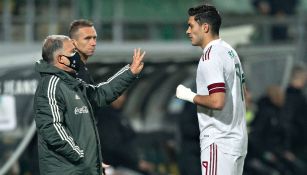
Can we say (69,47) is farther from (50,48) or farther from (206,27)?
(206,27)

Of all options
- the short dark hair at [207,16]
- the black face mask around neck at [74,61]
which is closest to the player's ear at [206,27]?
the short dark hair at [207,16]

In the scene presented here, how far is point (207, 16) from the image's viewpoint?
28.6ft

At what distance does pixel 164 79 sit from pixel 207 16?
7124 mm

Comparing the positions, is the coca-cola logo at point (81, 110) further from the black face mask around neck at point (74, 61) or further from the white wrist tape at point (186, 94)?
the white wrist tape at point (186, 94)

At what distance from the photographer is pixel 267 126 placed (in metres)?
14.7

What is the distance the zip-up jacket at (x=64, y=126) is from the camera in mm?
8305

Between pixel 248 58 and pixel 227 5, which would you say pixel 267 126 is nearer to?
pixel 248 58

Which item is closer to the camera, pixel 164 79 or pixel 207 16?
pixel 207 16

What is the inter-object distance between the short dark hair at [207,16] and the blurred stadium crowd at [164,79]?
3.78 m

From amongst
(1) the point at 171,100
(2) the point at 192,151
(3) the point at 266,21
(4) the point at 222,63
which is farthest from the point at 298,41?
(4) the point at 222,63

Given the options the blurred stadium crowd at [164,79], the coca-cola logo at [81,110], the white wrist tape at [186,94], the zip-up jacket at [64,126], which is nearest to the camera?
the zip-up jacket at [64,126]

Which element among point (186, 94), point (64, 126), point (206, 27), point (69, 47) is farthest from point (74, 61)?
point (206, 27)

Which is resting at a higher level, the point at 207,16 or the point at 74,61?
the point at 207,16

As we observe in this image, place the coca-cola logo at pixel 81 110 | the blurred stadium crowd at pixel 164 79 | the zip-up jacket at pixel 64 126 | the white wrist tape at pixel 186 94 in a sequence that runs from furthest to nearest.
Answer: the blurred stadium crowd at pixel 164 79, the white wrist tape at pixel 186 94, the coca-cola logo at pixel 81 110, the zip-up jacket at pixel 64 126
